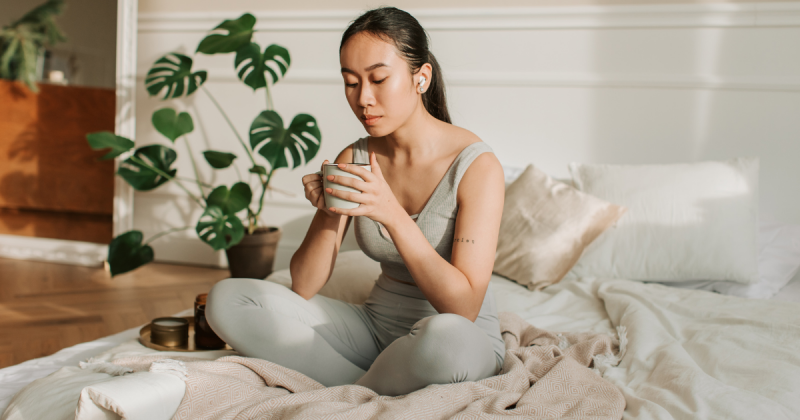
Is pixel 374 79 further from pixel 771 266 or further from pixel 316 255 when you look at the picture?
pixel 771 266

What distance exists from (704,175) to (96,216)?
3444mm

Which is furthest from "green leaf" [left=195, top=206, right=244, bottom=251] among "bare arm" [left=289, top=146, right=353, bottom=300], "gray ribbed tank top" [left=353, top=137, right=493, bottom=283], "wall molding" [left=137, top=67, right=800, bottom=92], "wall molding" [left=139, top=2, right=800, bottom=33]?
"gray ribbed tank top" [left=353, top=137, right=493, bottom=283]

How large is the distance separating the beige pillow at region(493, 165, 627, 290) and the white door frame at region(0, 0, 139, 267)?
2.09 m

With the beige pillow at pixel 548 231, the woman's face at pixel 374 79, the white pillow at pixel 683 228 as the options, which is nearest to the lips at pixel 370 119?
the woman's face at pixel 374 79

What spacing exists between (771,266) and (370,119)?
1625 mm

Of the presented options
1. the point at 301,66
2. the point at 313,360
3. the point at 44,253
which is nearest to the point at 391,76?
the point at 313,360

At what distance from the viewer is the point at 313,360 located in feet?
3.43

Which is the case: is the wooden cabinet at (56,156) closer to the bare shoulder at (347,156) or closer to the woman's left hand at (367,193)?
the bare shoulder at (347,156)

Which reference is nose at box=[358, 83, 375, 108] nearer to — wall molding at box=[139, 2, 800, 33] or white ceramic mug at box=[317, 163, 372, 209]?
white ceramic mug at box=[317, 163, 372, 209]

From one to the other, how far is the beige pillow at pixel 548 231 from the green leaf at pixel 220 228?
3.57 ft

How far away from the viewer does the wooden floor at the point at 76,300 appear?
1798mm

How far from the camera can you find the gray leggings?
0.87m

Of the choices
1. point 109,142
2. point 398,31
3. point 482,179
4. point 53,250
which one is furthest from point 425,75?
point 53,250

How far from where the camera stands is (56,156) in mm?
3363
